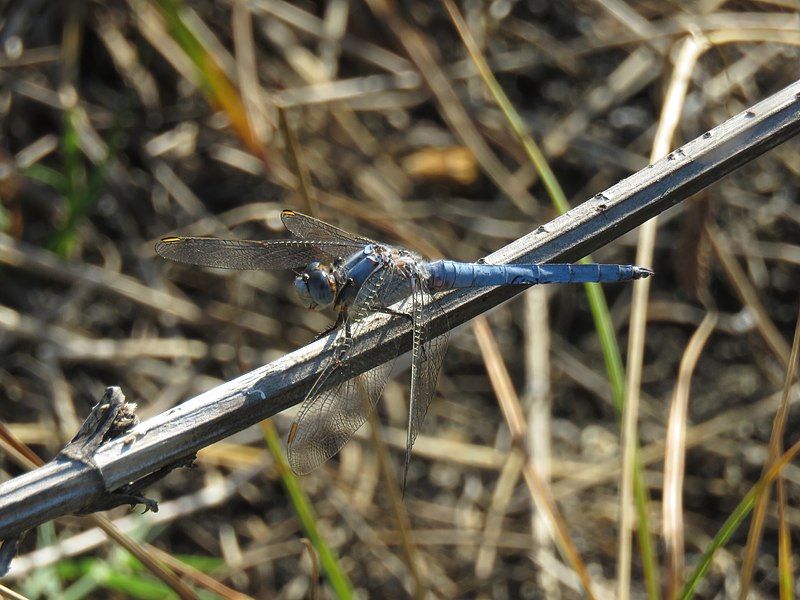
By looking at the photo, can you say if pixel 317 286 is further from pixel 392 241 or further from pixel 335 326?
pixel 392 241

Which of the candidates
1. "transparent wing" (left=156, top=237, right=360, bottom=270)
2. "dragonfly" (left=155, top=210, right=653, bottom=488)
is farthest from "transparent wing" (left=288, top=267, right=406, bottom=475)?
"transparent wing" (left=156, top=237, right=360, bottom=270)

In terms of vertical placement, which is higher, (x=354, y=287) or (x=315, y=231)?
(x=315, y=231)

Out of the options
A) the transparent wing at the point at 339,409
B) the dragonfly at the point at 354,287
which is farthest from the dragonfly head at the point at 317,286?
the transparent wing at the point at 339,409

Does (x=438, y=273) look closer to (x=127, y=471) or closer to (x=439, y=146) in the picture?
(x=127, y=471)

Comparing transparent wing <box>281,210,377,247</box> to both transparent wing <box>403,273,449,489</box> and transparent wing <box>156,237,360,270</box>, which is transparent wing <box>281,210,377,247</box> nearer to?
transparent wing <box>156,237,360,270</box>

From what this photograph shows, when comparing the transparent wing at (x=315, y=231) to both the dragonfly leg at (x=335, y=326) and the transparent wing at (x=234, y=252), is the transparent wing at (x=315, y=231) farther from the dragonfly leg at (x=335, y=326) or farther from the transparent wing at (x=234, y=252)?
the dragonfly leg at (x=335, y=326)

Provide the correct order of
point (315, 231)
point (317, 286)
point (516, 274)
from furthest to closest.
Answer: point (315, 231) → point (317, 286) → point (516, 274)

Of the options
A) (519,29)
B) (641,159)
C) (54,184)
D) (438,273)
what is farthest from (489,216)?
(54,184)

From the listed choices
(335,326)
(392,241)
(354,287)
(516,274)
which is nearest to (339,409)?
(335,326)
